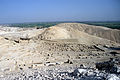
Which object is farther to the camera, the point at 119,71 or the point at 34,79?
the point at 34,79

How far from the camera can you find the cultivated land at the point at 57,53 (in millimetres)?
7129

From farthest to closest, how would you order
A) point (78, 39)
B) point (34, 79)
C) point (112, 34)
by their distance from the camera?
point (112, 34) < point (78, 39) < point (34, 79)

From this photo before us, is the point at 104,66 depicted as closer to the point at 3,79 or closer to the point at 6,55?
the point at 3,79

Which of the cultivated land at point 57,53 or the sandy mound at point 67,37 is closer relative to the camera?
the cultivated land at point 57,53

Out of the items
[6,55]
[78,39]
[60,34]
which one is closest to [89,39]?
[78,39]

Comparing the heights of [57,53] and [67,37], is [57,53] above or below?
below

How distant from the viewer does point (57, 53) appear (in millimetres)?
15641

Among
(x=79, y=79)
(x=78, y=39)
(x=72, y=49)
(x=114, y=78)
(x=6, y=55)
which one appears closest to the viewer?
(x=114, y=78)

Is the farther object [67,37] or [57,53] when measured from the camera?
[67,37]

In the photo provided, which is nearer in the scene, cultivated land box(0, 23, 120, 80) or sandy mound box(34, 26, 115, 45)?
cultivated land box(0, 23, 120, 80)

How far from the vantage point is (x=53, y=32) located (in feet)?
85.3

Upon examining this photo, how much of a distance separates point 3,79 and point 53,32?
62.2 feet

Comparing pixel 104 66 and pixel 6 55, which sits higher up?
pixel 104 66

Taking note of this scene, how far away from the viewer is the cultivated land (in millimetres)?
7129
